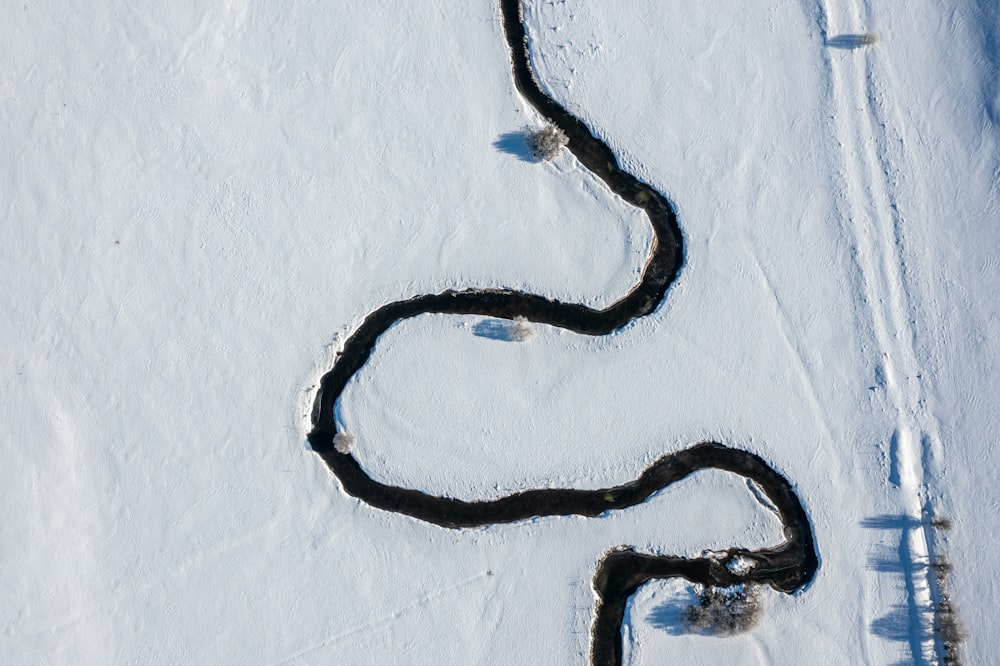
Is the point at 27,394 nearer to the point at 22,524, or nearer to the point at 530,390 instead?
the point at 22,524

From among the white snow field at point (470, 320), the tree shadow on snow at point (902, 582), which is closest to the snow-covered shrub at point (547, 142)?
the white snow field at point (470, 320)

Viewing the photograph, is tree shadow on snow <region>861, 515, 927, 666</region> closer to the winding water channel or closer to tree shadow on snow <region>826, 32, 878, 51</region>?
the winding water channel

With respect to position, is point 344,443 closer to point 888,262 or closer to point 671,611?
point 671,611

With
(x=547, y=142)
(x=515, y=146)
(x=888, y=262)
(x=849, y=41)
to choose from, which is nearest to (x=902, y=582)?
(x=888, y=262)

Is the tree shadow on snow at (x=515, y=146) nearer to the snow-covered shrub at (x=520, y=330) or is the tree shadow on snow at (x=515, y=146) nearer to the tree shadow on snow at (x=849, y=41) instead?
the snow-covered shrub at (x=520, y=330)

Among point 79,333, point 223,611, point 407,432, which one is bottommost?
point 223,611

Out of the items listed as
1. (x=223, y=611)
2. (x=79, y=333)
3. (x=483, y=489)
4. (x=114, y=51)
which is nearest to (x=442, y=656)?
(x=483, y=489)

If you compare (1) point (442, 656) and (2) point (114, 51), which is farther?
(2) point (114, 51)
